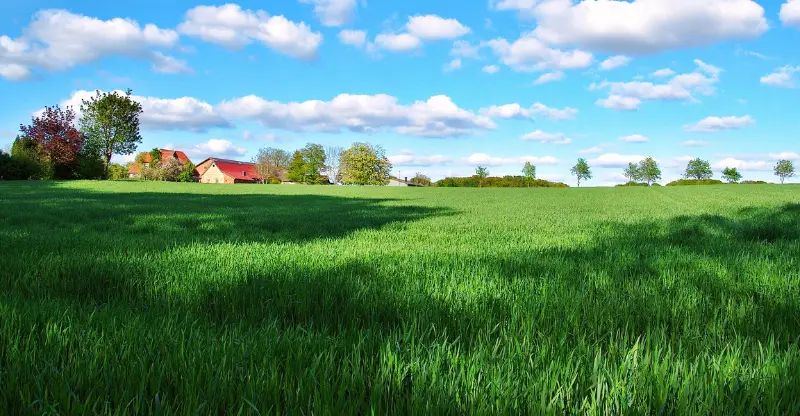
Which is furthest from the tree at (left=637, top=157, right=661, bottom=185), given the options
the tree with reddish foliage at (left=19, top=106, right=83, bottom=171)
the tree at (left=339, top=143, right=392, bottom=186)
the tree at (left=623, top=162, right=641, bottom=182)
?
the tree with reddish foliage at (left=19, top=106, right=83, bottom=171)

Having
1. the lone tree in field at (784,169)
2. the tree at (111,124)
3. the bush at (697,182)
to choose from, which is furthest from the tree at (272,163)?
the lone tree in field at (784,169)

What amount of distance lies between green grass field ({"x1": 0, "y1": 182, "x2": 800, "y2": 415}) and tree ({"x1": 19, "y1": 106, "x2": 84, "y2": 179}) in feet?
201

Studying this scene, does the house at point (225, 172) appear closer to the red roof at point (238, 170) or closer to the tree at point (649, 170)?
the red roof at point (238, 170)

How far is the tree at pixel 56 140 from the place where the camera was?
52156 mm

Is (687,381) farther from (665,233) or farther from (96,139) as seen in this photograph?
(96,139)

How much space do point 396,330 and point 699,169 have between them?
152 m

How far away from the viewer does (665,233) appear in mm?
7012

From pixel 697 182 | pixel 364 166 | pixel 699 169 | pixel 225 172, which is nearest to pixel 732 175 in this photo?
pixel 699 169

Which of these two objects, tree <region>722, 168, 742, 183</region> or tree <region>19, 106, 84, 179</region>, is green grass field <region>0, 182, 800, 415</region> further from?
tree <region>722, 168, 742, 183</region>

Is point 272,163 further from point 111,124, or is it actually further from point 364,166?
point 111,124

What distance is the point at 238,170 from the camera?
5044 inches

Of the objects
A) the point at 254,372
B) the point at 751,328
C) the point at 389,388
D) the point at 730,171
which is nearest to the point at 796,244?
the point at 751,328

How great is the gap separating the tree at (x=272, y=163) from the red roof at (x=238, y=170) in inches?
168

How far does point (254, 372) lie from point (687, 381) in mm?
1590
